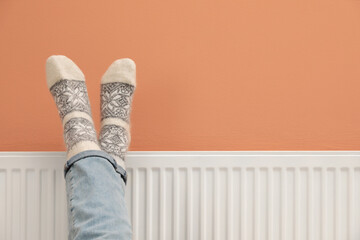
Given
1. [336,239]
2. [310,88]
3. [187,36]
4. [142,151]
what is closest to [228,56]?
[187,36]

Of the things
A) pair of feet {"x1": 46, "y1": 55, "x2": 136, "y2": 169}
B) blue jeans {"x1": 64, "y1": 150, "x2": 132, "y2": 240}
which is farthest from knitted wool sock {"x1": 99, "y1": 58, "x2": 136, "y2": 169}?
blue jeans {"x1": 64, "y1": 150, "x2": 132, "y2": 240}

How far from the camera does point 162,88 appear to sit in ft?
3.18

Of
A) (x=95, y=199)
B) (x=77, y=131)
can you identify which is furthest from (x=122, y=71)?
(x=95, y=199)

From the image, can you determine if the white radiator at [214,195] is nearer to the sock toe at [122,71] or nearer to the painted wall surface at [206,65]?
the painted wall surface at [206,65]

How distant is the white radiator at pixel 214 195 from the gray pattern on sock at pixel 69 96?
112mm

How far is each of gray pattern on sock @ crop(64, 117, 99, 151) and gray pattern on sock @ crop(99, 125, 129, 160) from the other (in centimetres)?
4

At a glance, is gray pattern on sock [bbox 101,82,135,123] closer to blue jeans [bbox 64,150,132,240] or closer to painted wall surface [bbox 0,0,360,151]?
painted wall surface [bbox 0,0,360,151]

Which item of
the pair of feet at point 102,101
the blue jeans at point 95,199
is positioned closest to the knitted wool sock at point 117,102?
the pair of feet at point 102,101

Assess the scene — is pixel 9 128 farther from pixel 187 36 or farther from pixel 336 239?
pixel 336 239

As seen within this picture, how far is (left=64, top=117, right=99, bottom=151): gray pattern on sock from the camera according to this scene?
2.79ft

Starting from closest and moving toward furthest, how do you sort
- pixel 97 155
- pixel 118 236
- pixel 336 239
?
pixel 118 236 < pixel 97 155 < pixel 336 239

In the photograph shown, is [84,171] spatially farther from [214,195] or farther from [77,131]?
[214,195]

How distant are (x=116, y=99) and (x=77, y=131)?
129 mm

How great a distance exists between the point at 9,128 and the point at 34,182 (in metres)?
0.18
